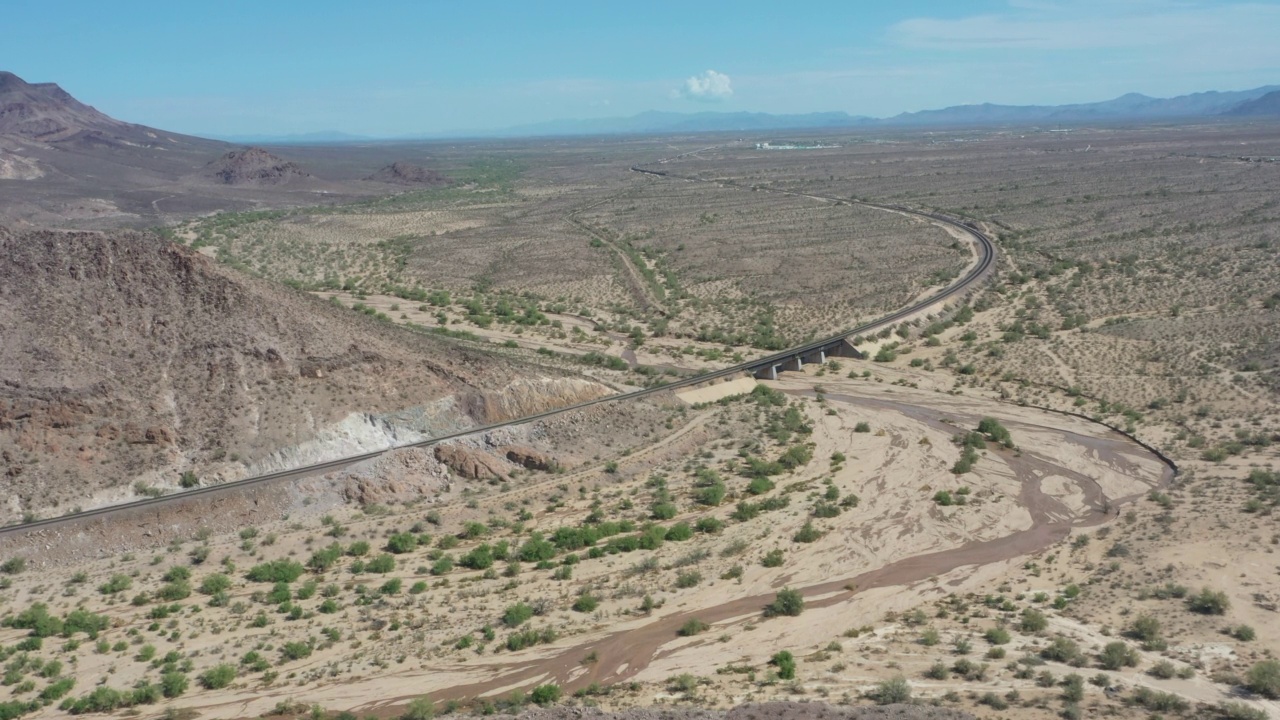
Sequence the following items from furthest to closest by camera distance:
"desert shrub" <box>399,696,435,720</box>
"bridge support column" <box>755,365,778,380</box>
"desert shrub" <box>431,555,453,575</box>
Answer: "bridge support column" <box>755,365,778,380</box>
"desert shrub" <box>431,555,453,575</box>
"desert shrub" <box>399,696,435,720</box>

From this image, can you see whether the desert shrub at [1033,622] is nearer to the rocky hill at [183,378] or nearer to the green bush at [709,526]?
the green bush at [709,526]

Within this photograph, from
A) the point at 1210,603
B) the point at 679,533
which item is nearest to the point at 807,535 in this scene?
the point at 679,533

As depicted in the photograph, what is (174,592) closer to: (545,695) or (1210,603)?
(545,695)

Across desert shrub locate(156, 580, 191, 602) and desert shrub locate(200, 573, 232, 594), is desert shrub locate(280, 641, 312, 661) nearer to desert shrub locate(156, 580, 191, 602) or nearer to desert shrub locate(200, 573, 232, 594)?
desert shrub locate(200, 573, 232, 594)

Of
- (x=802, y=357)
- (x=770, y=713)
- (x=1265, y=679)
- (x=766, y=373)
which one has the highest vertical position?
(x=802, y=357)

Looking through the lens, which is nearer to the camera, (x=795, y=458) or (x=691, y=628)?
(x=691, y=628)

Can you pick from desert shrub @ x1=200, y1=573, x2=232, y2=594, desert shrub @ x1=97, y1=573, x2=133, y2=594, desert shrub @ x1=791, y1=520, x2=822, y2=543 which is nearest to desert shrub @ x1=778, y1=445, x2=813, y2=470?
desert shrub @ x1=791, y1=520, x2=822, y2=543
